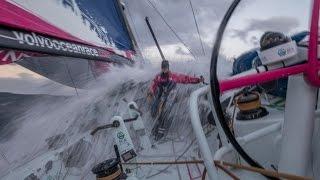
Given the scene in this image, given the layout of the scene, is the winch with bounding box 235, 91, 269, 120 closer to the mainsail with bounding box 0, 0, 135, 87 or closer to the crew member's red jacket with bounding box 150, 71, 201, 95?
the mainsail with bounding box 0, 0, 135, 87

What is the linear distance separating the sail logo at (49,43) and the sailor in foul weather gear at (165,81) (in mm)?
1849

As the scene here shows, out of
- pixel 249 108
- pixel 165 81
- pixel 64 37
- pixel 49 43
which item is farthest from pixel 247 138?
pixel 165 81

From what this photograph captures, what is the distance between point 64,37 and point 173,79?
2.41m

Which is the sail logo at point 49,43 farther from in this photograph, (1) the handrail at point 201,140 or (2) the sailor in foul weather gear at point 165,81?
(2) the sailor in foul weather gear at point 165,81

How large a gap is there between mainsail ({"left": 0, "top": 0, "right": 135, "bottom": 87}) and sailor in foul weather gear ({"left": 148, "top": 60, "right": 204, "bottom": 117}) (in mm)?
533

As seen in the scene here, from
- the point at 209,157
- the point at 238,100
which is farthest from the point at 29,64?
the point at 209,157

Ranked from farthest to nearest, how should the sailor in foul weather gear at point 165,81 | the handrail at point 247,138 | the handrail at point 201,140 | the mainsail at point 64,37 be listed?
the sailor in foul weather gear at point 165,81, the mainsail at point 64,37, the handrail at point 247,138, the handrail at point 201,140

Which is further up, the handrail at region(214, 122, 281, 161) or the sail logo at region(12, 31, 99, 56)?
the sail logo at region(12, 31, 99, 56)

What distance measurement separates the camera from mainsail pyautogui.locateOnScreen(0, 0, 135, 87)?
1831mm

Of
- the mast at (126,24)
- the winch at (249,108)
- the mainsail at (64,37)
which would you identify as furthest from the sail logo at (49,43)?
the mast at (126,24)

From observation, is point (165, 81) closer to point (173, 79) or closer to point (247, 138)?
point (173, 79)

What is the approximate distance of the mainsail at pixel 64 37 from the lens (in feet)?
6.01

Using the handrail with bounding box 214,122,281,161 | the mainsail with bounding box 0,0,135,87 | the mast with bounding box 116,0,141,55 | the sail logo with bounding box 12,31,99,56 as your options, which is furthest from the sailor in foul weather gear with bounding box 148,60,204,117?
the handrail with bounding box 214,122,281,161

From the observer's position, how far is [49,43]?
6.81ft
